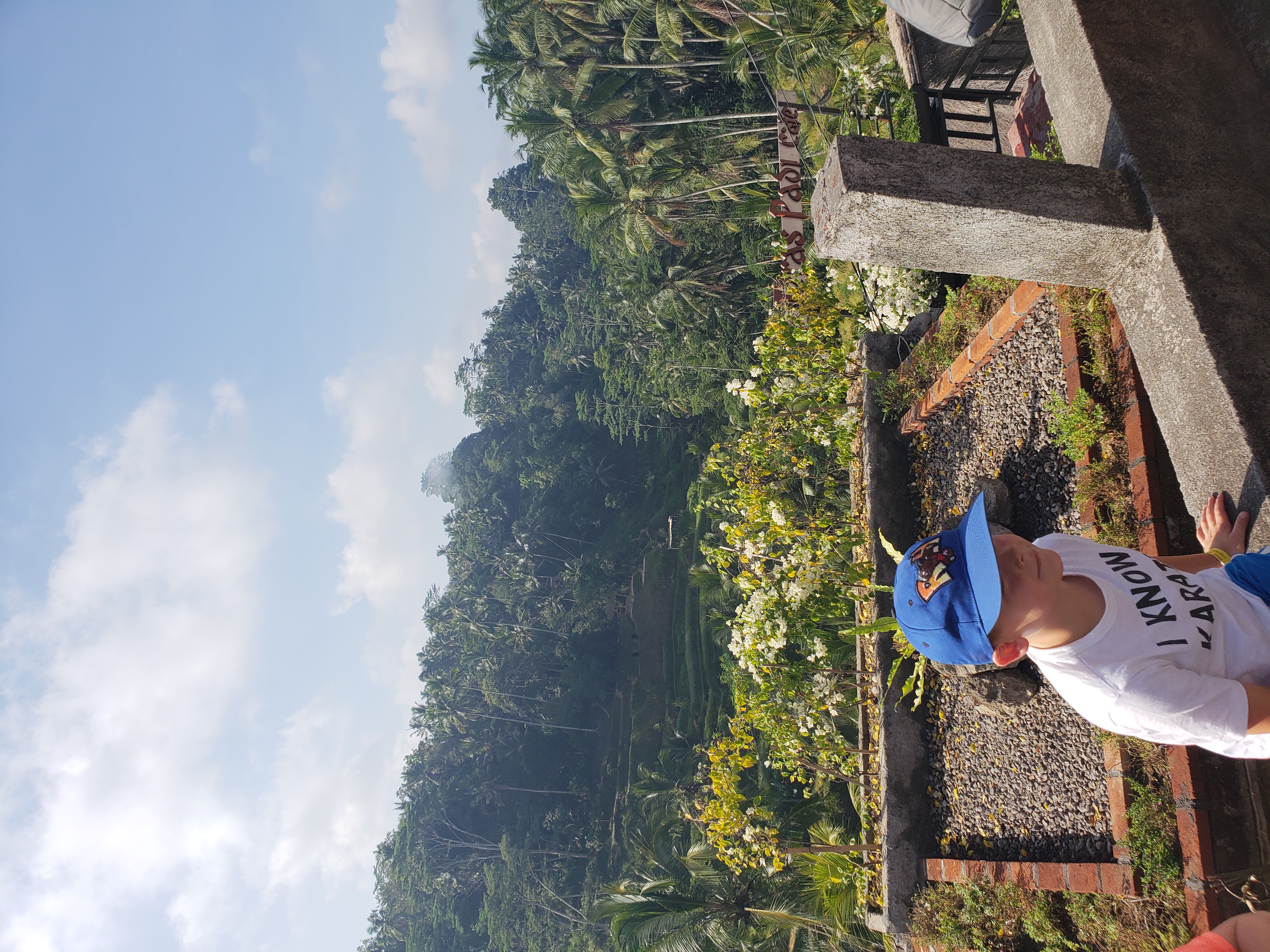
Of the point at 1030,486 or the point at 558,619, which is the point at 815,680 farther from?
the point at 558,619

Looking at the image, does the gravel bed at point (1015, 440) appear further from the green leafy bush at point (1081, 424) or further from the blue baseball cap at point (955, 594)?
the blue baseball cap at point (955, 594)

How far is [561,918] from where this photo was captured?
36656mm

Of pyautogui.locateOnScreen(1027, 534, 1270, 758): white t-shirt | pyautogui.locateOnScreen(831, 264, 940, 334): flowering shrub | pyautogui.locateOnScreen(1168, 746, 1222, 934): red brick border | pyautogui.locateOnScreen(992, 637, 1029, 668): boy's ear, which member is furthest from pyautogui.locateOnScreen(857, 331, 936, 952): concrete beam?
pyautogui.locateOnScreen(992, 637, 1029, 668): boy's ear

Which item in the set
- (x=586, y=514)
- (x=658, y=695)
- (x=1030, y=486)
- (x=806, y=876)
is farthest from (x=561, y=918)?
(x=1030, y=486)

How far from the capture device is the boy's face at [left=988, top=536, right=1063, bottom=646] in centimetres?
231

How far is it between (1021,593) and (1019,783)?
3.08 metres

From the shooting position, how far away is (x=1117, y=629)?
91.2 inches

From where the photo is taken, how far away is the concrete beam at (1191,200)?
2863 mm

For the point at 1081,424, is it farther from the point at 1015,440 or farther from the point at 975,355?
the point at 975,355

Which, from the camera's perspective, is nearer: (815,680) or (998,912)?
(998,912)

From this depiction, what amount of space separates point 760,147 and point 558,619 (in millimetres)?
30446

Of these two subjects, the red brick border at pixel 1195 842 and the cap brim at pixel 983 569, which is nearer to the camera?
the cap brim at pixel 983 569

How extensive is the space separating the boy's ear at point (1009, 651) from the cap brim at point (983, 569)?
0.26 ft

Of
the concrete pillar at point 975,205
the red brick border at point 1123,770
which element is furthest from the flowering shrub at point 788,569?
the concrete pillar at point 975,205
